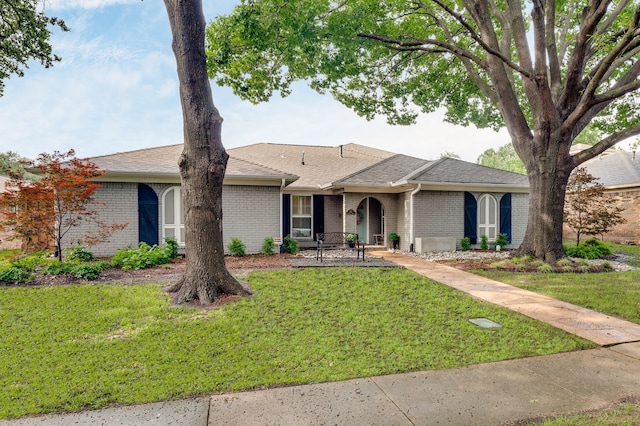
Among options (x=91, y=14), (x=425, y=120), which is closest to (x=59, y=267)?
(x=91, y=14)

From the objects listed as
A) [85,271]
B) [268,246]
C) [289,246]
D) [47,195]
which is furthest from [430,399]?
[289,246]

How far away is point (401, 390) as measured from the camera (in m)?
3.18

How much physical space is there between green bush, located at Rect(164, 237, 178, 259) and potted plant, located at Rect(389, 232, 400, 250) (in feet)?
28.6

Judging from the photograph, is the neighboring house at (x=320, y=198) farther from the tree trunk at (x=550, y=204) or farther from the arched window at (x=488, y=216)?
the tree trunk at (x=550, y=204)

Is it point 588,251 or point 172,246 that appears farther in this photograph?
point 588,251

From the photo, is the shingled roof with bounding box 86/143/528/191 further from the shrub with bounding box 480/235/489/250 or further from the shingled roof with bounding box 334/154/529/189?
the shrub with bounding box 480/235/489/250

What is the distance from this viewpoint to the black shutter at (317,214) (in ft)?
50.9

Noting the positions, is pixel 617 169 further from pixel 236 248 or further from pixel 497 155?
pixel 497 155

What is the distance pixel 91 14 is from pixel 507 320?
46.5ft

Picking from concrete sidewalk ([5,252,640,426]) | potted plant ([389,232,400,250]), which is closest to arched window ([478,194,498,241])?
potted plant ([389,232,400,250])

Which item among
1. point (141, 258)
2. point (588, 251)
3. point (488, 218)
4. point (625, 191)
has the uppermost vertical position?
point (625, 191)

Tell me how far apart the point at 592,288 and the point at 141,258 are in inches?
449

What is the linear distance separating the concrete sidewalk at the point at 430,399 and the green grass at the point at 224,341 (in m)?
0.19

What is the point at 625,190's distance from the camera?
17.1m
